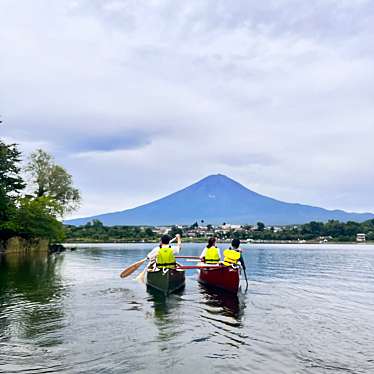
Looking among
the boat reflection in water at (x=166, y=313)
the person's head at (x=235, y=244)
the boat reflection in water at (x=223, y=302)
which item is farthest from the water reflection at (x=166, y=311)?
the person's head at (x=235, y=244)

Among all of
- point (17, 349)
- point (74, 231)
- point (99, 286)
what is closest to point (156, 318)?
point (17, 349)

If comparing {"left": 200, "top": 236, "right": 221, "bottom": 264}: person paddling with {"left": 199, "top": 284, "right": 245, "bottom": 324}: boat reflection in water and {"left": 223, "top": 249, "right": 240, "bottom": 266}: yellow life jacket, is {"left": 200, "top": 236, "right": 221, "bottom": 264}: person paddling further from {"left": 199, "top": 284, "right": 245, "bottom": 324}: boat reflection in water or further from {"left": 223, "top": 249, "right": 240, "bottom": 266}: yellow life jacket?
{"left": 223, "top": 249, "right": 240, "bottom": 266}: yellow life jacket

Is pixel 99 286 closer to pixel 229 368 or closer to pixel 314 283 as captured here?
pixel 314 283

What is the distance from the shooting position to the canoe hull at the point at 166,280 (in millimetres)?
17734

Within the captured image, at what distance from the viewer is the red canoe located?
18281 mm

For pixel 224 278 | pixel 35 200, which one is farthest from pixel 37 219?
pixel 224 278

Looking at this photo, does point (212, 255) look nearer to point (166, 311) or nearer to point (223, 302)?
point (223, 302)

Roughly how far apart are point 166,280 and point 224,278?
2.72m

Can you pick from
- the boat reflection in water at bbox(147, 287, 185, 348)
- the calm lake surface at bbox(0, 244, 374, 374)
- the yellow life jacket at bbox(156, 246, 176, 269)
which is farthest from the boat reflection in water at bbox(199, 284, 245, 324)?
the yellow life jacket at bbox(156, 246, 176, 269)

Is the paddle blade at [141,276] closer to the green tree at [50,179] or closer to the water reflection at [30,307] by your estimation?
the water reflection at [30,307]

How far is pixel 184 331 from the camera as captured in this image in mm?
11797

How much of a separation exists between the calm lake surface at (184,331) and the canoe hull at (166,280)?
0.42m

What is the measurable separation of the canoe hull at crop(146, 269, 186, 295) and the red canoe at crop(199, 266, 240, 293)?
4.75 feet

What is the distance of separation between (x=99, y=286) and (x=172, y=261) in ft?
17.8
